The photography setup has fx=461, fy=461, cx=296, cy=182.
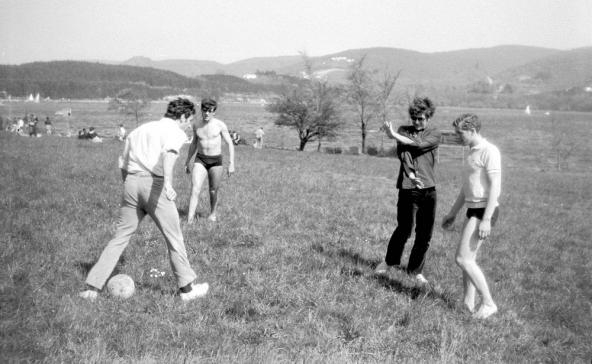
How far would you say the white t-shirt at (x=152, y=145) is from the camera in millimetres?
4863

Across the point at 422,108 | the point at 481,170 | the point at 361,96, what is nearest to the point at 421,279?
the point at 481,170

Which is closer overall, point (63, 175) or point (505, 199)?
point (63, 175)

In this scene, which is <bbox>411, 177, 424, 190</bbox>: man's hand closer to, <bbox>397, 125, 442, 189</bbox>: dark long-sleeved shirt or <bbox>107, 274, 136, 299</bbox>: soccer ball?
<bbox>397, 125, 442, 189</bbox>: dark long-sleeved shirt

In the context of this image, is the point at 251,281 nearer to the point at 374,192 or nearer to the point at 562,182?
the point at 374,192

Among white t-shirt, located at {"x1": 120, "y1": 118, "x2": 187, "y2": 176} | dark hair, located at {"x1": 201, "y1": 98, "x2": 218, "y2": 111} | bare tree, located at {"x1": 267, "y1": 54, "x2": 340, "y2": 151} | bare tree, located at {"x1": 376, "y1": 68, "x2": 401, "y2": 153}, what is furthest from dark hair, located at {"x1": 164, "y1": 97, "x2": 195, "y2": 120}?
bare tree, located at {"x1": 376, "y1": 68, "x2": 401, "y2": 153}

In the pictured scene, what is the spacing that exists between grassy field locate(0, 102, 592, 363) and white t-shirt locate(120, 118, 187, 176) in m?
1.43

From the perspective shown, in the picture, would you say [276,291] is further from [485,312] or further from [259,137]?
[259,137]

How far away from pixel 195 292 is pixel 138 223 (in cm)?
99

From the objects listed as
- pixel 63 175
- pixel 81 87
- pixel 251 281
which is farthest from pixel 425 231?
pixel 81 87

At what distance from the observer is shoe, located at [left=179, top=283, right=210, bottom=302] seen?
199 inches

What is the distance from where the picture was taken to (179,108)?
5.02m

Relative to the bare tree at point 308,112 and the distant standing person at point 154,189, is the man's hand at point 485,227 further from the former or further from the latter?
the bare tree at point 308,112

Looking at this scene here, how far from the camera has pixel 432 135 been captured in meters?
6.04

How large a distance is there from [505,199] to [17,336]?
15117 millimetres
